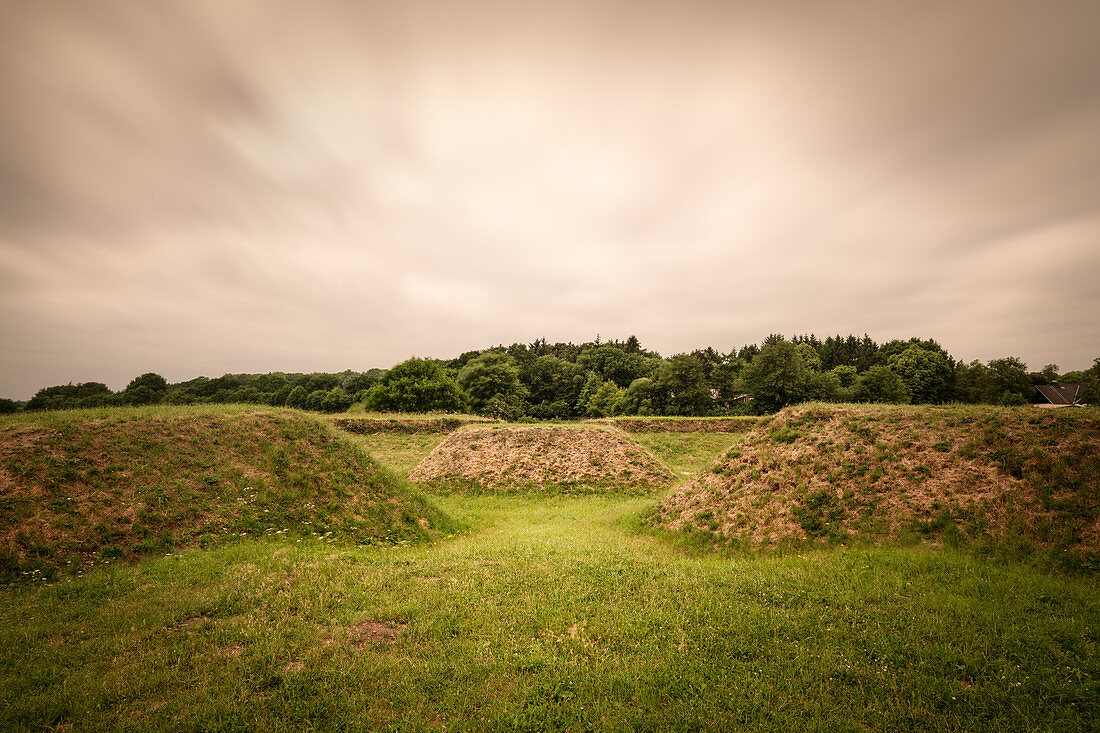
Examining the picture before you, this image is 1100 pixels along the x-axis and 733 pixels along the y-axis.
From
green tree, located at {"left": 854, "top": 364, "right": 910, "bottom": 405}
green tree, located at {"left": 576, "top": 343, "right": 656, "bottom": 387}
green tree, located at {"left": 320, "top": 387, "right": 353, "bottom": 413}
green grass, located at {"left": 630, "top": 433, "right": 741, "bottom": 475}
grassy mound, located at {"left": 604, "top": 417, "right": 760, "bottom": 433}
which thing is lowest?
green grass, located at {"left": 630, "top": 433, "right": 741, "bottom": 475}

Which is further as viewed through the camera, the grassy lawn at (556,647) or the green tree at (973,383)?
the green tree at (973,383)

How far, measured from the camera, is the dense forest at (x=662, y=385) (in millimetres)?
61875

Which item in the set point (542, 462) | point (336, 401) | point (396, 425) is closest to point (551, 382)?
point (336, 401)

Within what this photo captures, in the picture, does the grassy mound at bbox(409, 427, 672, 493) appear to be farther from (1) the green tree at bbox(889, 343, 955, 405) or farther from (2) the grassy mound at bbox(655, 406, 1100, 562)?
(1) the green tree at bbox(889, 343, 955, 405)

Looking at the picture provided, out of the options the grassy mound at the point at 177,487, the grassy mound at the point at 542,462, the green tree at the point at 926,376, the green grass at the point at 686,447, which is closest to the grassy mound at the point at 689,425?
the green grass at the point at 686,447

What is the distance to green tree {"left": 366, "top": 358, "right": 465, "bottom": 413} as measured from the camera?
62.1m

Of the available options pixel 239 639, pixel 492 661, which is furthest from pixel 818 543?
pixel 239 639

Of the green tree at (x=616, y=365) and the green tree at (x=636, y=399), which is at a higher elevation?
the green tree at (x=616, y=365)

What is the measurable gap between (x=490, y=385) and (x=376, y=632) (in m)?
68.9

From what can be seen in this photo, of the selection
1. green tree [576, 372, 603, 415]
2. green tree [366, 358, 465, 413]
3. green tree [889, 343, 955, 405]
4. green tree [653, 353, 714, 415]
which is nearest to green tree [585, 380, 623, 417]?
green tree [576, 372, 603, 415]

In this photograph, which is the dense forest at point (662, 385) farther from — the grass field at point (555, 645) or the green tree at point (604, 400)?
the grass field at point (555, 645)

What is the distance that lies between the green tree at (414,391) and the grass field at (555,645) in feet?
175

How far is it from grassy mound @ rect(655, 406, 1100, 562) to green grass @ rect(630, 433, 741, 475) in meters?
15.0

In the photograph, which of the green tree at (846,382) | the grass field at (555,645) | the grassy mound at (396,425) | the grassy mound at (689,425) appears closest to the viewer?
the grass field at (555,645)
